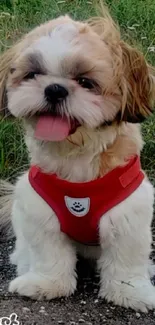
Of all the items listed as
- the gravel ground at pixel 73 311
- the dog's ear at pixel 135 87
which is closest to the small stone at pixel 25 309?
the gravel ground at pixel 73 311

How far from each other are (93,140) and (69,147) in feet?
0.33

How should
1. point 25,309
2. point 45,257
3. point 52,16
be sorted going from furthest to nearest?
1. point 52,16
2. point 45,257
3. point 25,309

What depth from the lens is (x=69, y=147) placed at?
11.3ft

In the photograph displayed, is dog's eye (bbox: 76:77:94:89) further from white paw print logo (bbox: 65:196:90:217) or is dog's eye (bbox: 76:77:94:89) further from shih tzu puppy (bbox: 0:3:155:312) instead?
white paw print logo (bbox: 65:196:90:217)

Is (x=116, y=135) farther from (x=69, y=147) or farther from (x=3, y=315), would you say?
(x=3, y=315)

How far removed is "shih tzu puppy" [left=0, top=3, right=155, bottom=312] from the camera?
324 centimetres

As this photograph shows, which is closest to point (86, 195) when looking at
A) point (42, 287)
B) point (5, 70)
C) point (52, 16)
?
point (42, 287)

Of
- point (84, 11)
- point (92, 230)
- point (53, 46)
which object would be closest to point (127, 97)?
point (53, 46)

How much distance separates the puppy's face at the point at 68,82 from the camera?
321 cm

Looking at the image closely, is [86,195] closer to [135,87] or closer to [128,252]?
[128,252]

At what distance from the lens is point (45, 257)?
3.66 meters

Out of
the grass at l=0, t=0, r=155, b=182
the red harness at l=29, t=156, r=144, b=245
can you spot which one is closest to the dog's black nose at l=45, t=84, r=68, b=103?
the red harness at l=29, t=156, r=144, b=245

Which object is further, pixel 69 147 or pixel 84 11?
pixel 84 11

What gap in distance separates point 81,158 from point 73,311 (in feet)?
2.07
